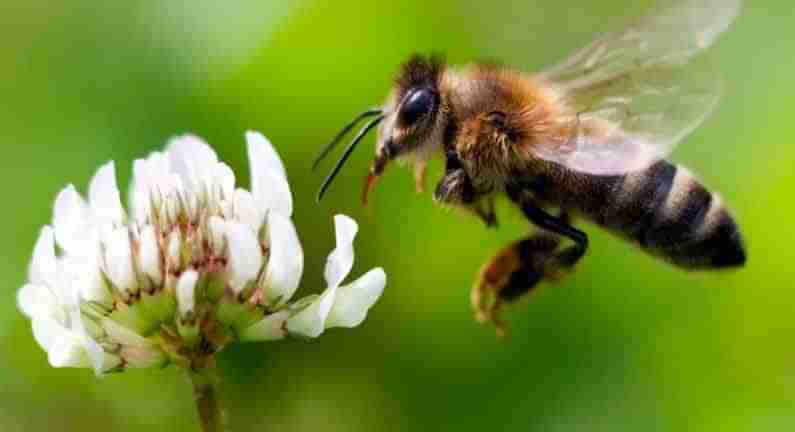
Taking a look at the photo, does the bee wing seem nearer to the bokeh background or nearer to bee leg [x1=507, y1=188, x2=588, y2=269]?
bee leg [x1=507, y1=188, x2=588, y2=269]

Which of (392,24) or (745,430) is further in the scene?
(392,24)

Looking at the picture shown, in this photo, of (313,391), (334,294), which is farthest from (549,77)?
(313,391)

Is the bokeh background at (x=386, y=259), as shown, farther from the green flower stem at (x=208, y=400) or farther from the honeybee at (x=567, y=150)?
the green flower stem at (x=208, y=400)

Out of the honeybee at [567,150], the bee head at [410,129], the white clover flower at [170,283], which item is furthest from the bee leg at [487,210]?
the white clover flower at [170,283]

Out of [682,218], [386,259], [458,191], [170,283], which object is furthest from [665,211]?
[386,259]

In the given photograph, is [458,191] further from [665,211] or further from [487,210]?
[665,211]

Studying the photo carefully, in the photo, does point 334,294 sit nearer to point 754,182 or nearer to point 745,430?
point 745,430
